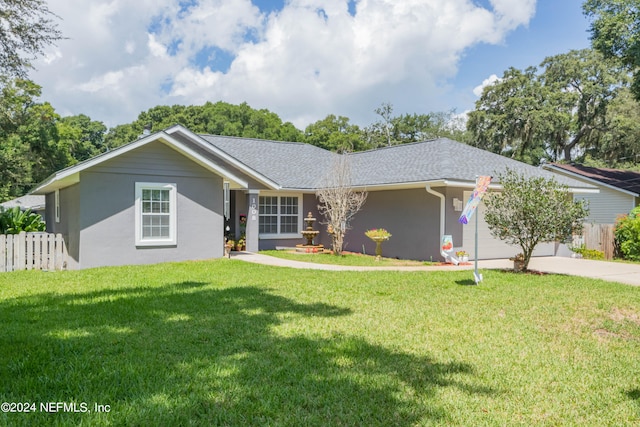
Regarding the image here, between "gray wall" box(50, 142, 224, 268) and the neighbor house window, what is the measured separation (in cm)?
384

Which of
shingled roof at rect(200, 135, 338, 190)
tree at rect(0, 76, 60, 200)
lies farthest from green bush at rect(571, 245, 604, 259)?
tree at rect(0, 76, 60, 200)

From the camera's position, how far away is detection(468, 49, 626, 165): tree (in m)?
34.7

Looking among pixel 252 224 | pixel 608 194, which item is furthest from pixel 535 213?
pixel 608 194

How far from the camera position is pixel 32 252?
1192 centimetres

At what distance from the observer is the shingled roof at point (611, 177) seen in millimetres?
22422

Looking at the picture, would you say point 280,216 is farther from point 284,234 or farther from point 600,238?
point 600,238

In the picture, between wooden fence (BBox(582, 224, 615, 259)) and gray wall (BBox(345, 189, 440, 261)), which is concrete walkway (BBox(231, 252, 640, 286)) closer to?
Answer: gray wall (BBox(345, 189, 440, 261))

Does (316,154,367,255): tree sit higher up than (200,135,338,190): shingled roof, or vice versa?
(200,135,338,190): shingled roof

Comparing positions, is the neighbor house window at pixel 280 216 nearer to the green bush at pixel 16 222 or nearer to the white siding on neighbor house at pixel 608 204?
the green bush at pixel 16 222

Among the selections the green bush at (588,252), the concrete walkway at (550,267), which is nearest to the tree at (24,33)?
the concrete walkway at (550,267)

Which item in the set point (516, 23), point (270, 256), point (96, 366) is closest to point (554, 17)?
point (516, 23)

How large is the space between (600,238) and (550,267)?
4.98 m

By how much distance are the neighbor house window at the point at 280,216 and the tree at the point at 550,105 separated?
24.8 meters

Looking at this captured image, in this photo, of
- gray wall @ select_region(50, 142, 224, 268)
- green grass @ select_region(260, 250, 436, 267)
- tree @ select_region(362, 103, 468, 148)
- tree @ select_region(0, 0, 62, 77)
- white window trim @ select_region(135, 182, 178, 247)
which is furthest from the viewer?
tree @ select_region(362, 103, 468, 148)
